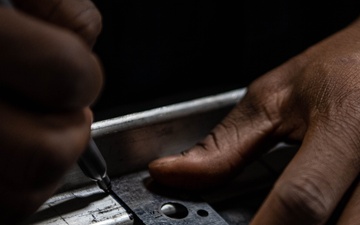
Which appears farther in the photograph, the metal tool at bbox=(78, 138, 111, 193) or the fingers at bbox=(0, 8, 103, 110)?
the metal tool at bbox=(78, 138, 111, 193)

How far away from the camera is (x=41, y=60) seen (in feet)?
1.74

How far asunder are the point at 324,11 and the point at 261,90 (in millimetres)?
383

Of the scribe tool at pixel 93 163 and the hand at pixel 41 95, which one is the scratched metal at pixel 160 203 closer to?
the scribe tool at pixel 93 163

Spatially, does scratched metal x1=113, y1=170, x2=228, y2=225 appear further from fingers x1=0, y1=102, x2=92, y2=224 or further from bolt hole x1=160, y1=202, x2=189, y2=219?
fingers x1=0, y1=102, x2=92, y2=224

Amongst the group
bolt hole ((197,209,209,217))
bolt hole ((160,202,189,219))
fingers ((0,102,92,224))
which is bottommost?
bolt hole ((160,202,189,219))

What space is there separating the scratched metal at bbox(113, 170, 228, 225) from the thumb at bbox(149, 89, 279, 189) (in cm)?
1

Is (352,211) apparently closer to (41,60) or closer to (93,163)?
(93,163)

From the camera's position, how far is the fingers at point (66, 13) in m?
0.62

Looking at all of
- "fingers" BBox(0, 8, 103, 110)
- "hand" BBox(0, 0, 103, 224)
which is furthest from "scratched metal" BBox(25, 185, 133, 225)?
"fingers" BBox(0, 8, 103, 110)

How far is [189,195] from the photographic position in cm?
83

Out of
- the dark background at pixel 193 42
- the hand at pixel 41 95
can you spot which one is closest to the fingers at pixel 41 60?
the hand at pixel 41 95

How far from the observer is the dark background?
1.06m

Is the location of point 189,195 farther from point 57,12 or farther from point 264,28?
point 264,28

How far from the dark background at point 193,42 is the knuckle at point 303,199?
43cm
